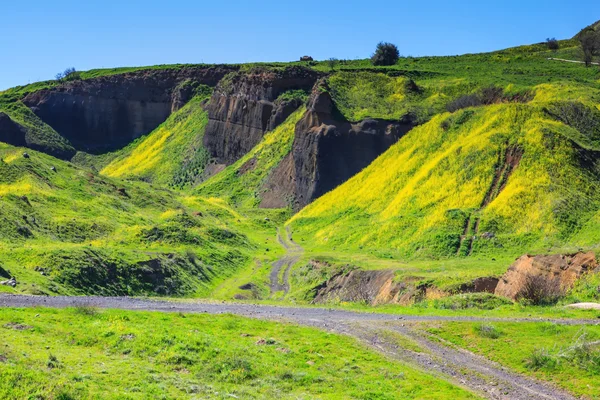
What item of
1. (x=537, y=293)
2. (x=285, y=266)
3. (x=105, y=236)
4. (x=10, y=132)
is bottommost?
(x=285, y=266)

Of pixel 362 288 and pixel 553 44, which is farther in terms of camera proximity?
pixel 553 44

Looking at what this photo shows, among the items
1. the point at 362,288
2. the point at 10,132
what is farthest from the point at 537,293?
the point at 10,132

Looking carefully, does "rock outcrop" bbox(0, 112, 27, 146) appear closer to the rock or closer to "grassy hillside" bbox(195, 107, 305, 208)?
"grassy hillside" bbox(195, 107, 305, 208)

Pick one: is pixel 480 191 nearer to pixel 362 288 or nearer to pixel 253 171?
pixel 362 288

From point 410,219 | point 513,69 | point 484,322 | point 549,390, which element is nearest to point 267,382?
point 549,390

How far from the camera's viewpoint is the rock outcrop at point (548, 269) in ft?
111

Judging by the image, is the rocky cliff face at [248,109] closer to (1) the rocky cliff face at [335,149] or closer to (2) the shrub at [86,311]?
(1) the rocky cliff face at [335,149]

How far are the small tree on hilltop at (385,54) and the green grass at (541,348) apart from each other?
118 m

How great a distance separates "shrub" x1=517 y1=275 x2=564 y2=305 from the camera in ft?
102

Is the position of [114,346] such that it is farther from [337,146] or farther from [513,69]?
[513,69]

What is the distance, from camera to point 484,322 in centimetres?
2509

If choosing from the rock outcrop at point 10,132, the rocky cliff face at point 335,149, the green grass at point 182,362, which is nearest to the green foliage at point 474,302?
the green grass at point 182,362

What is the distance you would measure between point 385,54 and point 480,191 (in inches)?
3292

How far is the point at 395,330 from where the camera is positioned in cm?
2456
